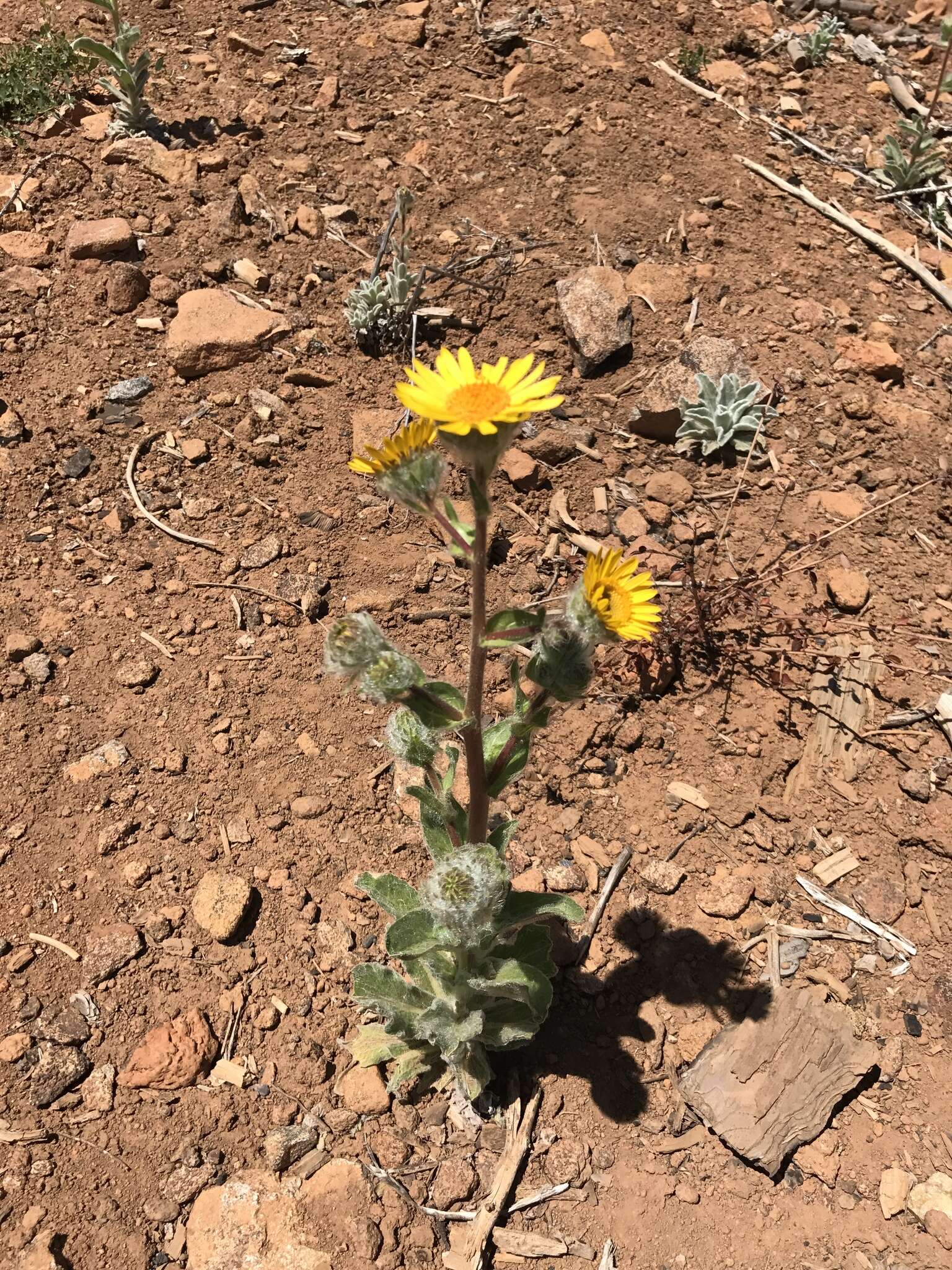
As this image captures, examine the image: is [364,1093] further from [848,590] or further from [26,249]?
[26,249]

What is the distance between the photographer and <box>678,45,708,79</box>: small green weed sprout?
5988mm

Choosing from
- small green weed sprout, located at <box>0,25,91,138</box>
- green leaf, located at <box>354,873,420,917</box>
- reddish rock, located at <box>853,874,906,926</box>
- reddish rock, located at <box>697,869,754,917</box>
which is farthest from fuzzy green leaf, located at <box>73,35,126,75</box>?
reddish rock, located at <box>853,874,906,926</box>

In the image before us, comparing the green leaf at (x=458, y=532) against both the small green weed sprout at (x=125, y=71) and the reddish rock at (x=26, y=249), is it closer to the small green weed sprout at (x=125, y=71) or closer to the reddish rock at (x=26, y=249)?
the reddish rock at (x=26, y=249)

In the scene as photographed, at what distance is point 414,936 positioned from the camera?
243 centimetres

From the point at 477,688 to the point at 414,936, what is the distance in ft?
2.33

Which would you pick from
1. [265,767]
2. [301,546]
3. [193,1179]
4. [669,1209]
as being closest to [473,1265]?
[669,1209]

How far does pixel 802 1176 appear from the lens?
2.76m

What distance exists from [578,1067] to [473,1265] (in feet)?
2.03

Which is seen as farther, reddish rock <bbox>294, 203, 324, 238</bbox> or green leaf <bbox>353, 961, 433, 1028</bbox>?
reddish rock <bbox>294, 203, 324, 238</bbox>

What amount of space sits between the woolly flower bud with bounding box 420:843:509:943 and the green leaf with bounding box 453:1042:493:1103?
65 centimetres

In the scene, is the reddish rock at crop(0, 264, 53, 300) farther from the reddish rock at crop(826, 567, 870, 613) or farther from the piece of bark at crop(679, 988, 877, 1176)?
the piece of bark at crop(679, 988, 877, 1176)

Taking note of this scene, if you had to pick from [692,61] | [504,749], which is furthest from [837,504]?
[692,61]

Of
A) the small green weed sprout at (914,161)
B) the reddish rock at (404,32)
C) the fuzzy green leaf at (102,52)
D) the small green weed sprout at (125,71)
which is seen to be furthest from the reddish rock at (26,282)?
the small green weed sprout at (914,161)

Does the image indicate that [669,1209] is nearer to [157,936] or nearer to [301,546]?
[157,936]
